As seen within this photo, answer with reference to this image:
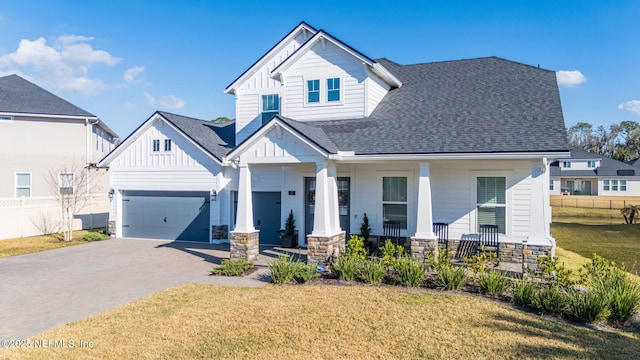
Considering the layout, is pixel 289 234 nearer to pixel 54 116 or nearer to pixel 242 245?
pixel 242 245

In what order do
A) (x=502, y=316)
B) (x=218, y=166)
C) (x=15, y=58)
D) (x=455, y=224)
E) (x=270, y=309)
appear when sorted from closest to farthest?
1. (x=502, y=316)
2. (x=270, y=309)
3. (x=455, y=224)
4. (x=218, y=166)
5. (x=15, y=58)

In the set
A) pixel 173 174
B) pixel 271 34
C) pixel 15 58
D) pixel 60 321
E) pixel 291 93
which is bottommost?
pixel 60 321

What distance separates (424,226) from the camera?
11242 mm

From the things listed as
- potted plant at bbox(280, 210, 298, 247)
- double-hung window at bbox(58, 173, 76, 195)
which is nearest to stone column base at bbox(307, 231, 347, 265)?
potted plant at bbox(280, 210, 298, 247)

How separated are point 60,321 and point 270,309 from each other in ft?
A: 12.3

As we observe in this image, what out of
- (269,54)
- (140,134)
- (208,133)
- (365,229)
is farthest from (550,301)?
(140,134)

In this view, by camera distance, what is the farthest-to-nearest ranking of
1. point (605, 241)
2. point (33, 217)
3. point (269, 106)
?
point (33, 217)
point (605, 241)
point (269, 106)

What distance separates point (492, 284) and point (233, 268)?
249 inches

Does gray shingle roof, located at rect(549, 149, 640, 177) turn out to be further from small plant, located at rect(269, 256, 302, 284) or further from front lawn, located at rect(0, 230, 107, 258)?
front lawn, located at rect(0, 230, 107, 258)

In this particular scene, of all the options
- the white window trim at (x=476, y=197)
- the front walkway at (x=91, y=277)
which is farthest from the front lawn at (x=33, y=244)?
the white window trim at (x=476, y=197)

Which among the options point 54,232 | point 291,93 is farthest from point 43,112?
point 291,93

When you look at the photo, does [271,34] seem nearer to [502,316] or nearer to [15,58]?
[502,316]

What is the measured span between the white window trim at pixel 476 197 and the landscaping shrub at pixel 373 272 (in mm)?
4258

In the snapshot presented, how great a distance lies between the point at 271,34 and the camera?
18906 millimetres
